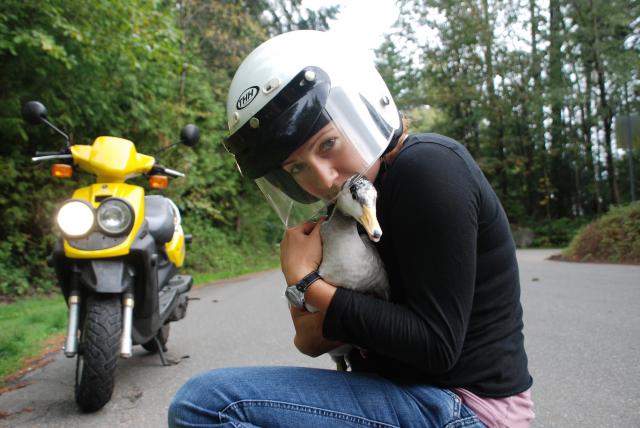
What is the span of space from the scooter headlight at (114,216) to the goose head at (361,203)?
2119 millimetres

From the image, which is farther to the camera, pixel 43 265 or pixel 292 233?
pixel 43 265

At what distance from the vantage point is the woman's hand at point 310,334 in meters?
1.45

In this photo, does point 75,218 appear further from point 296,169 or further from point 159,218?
point 296,169

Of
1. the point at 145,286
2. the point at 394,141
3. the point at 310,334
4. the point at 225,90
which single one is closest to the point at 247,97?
the point at 394,141

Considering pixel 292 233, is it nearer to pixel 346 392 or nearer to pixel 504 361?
pixel 346 392

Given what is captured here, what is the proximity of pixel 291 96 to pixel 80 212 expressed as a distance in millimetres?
2084

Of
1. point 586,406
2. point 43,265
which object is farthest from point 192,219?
point 586,406

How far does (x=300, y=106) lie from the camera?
140 centimetres

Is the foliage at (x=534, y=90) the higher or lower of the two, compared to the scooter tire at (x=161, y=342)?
higher

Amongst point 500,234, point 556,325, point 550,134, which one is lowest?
point 556,325

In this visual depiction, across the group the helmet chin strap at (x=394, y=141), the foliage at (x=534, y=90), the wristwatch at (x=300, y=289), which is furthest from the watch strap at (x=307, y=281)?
the foliage at (x=534, y=90)

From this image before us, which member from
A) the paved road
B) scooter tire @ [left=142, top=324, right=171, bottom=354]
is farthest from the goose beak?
scooter tire @ [left=142, top=324, right=171, bottom=354]

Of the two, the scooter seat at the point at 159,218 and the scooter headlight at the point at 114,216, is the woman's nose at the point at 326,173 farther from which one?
the scooter seat at the point at 159,218

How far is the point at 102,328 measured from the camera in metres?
2.87
